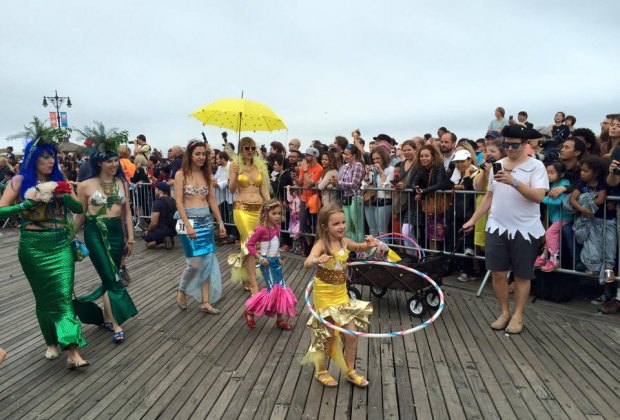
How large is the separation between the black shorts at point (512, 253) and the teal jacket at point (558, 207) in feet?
3.47

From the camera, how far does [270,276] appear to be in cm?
498

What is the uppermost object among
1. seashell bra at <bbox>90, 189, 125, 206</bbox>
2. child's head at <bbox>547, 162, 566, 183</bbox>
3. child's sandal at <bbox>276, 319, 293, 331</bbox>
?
child's head at <bbox>547, 162, 566, 183</bbox>

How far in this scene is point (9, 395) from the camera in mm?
3744

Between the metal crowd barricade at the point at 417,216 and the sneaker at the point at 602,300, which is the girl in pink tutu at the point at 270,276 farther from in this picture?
the sneaker at the point at 602,300

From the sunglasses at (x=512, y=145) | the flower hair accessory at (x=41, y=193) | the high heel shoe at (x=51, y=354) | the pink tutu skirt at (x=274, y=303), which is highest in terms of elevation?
the sunglasses at (x=512, y=145)

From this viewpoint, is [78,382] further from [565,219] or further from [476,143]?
[476,143]

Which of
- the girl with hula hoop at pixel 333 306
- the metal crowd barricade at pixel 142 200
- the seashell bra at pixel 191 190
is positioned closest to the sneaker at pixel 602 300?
the girl with hula hoop at pixel 333 306

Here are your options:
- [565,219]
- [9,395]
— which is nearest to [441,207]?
[565,219]

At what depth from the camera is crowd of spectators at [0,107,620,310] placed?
523cm

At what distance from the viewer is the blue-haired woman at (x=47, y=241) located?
4.12 m

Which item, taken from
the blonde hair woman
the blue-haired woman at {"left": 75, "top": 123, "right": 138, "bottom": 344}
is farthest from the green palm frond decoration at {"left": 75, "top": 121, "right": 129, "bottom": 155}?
the blonde hair woman

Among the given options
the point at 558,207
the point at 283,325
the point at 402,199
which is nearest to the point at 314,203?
the point at 402,199

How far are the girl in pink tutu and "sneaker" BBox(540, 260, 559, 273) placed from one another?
2997 millimetres

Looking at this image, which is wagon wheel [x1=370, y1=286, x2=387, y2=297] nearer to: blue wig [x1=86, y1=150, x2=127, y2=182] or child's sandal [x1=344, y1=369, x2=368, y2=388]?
child's sandal [x1=344, y1=369, x2=368, y2=388]
